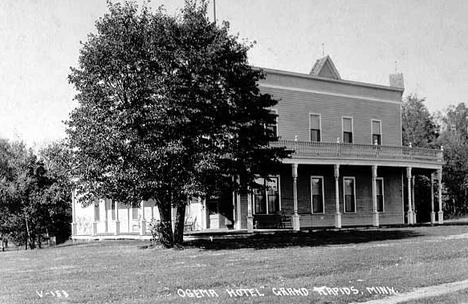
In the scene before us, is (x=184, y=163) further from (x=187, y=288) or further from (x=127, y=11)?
(x=187, y=288)

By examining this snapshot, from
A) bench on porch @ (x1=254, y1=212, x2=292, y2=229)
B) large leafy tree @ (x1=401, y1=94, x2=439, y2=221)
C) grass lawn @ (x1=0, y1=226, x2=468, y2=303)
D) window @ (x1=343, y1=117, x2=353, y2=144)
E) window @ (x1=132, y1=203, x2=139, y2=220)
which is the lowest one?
grass lawn @ (x1=0, y1=226, x2=468, y2=303)

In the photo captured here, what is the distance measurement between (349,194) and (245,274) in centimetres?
2343

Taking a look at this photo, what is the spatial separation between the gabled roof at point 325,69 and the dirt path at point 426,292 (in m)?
25.6

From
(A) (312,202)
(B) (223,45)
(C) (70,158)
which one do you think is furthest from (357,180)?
(C) (70,158)

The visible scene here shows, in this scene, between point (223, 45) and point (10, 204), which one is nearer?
point (223, 45)

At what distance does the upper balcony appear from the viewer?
31469 millimetres

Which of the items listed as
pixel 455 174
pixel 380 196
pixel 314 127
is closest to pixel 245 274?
pixel 314 127

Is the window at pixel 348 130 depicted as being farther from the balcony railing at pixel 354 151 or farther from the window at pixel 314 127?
the balcony railing at pixel 354 151

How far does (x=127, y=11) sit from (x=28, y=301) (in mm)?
12614

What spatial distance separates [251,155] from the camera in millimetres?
22609

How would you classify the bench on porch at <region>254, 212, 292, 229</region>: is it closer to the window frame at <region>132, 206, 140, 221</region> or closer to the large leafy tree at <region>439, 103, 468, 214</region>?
the window frame at <region>132, 206, 140, 221</region>

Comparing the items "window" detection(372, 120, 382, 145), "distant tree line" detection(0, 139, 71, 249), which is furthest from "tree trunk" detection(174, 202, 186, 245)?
"window" detection(372, 120, 382, 145)

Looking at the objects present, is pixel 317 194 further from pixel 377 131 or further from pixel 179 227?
pixel 179 227

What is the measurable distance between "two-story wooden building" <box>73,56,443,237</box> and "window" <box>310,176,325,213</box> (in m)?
0.05
